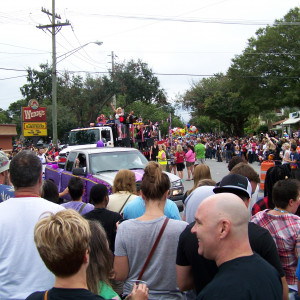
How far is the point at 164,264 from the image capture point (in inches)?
114

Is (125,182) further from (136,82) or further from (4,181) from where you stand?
(136,82)

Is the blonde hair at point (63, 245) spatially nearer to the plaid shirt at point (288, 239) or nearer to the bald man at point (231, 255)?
the bald man at point (231, 255)

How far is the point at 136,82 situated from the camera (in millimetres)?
39156

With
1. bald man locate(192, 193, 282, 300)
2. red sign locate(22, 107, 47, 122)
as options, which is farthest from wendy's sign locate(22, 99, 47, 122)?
bald man locate(192, 193, 282, 300)

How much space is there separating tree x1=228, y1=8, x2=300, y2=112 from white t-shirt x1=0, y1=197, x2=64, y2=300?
38.6 m

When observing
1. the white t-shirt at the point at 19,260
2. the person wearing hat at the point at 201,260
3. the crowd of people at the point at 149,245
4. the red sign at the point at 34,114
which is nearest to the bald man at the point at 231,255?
the crowd of people at the point at 149,245

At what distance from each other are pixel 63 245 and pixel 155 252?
48.5 inches

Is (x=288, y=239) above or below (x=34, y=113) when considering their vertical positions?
below

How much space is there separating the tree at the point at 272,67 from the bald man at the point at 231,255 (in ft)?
127

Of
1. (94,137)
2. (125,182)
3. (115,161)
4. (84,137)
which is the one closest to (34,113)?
(84,137)

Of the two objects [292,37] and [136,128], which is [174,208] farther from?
[292,37]

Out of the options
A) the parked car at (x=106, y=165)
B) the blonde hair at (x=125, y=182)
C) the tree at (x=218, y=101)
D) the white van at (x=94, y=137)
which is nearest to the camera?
the blonde hair at (x=125, y=182)

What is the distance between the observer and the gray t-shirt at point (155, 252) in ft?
9.51

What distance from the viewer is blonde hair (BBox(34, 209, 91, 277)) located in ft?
5.99
